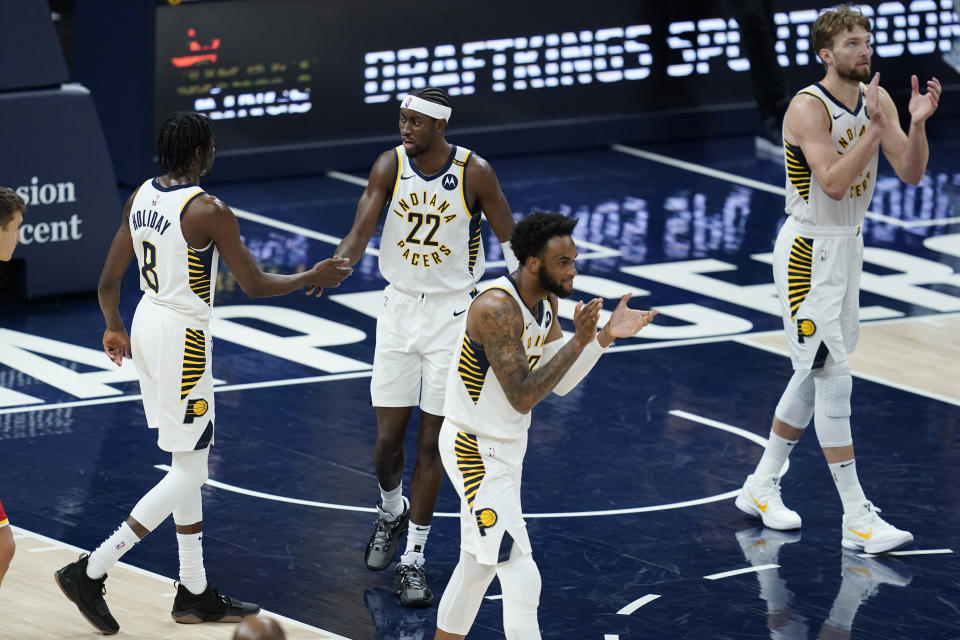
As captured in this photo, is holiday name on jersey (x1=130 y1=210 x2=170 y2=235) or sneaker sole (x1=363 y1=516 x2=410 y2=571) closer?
holiday name on jersey (x1=130 y1=210 x2=170 y2=235)

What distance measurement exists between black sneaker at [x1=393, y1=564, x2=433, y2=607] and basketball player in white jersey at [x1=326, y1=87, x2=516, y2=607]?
5 centimetres

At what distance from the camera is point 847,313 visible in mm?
8992

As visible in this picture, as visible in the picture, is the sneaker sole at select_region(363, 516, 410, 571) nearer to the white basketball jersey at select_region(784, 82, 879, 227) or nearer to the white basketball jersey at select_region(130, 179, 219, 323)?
the white basketball jersey at select_region(130, 179, 219, 323)

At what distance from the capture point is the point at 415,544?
27.0ft

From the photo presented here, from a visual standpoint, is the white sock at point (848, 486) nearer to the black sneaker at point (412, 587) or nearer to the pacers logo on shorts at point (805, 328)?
the pacers logo on shorts at point (805, 328)

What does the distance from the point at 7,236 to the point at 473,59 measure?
10.7 meters

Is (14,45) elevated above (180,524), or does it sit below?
above

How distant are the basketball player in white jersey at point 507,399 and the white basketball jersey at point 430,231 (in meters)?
1.34

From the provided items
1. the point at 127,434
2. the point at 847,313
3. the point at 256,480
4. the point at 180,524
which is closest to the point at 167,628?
the point at 180,524

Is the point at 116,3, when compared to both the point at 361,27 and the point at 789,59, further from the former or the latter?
the point at 789,59

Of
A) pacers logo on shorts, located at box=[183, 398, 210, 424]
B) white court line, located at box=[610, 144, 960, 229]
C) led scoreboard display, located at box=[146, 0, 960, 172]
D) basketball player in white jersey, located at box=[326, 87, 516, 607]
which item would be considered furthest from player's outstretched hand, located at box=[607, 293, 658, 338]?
led scoreboard display, located at box=[146, 0, 960, 172]

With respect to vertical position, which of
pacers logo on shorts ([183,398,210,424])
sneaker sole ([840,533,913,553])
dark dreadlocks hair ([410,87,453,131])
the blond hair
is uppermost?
the blond hair

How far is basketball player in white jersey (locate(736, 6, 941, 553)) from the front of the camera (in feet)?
28.9

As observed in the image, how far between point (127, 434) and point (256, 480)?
106 cm
